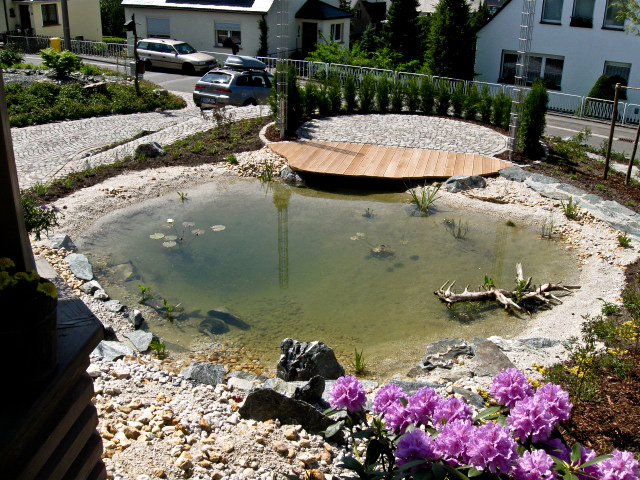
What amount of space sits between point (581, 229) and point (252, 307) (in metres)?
6.20

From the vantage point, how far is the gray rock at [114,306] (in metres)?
8.28

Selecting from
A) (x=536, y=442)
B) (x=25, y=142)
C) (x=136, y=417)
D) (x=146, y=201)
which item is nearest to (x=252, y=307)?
(x=136, y=417)

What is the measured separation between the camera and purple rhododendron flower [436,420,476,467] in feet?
9.89

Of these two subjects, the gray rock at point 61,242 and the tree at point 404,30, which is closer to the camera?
the gray rock at point 61,242

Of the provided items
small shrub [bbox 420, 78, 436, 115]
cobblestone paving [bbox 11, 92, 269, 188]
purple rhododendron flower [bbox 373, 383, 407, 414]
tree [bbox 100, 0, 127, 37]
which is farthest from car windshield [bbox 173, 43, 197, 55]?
purple rhododendron flower [bbox 373, 383, 407, 414]

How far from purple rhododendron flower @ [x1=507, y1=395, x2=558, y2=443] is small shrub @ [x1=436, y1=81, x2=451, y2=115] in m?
16.7

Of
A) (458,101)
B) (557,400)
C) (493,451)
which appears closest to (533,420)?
(557,400)

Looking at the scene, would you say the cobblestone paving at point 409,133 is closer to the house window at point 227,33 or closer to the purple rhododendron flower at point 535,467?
the purple rhododendron flower at point 535,467

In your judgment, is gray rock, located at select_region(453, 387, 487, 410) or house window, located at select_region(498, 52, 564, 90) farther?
house window, located at select_region(498, 52, 564, 90)

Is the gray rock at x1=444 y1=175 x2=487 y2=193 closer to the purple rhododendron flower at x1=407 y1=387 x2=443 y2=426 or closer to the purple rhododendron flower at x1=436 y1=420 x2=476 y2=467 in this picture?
the purple rhododendron flower at x1=407 y1=387 x2=443 y2=426

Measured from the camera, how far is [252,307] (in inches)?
347

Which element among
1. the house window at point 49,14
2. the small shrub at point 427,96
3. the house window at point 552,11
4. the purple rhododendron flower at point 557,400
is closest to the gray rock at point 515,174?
the small shrub at point 427,96

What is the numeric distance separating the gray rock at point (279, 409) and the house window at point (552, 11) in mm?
27568

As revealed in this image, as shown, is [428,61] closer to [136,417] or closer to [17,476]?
[136,417]
